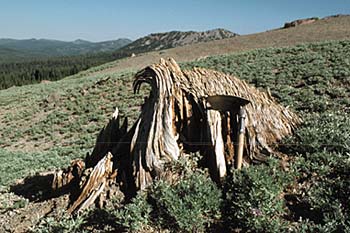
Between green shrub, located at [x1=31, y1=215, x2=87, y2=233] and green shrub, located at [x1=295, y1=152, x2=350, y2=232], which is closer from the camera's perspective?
green shrub, located at [x1=295, y1=152, x2=350, y2=232]

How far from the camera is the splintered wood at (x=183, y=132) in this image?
19.5ft

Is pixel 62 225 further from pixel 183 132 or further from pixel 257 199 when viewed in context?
pixel 257 199

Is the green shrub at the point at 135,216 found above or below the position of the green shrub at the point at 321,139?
below

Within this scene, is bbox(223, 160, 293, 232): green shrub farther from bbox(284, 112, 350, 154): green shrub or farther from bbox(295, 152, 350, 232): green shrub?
bbox(284, 112, 350, 154): green shrub

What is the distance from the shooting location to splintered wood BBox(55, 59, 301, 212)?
234 inches

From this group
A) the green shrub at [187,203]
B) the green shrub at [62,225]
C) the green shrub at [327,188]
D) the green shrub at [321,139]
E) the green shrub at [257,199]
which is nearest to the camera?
the green shrub at [327,188]

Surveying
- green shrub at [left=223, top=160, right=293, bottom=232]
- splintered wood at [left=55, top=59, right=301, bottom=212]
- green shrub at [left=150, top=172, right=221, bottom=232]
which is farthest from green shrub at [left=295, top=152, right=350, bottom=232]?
green shrub at [left=150, top=172, right=221, bottom=232]

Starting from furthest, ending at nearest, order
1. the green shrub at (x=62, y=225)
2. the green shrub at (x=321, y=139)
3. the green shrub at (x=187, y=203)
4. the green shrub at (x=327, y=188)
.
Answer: the green shrub at (x=321, y=139), the green shrub at (x=62, y=225), the green shrub at (x=187, y=203), the green shrub at (x=327, y=188)

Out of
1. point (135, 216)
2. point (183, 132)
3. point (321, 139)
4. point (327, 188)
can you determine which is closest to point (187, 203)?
point (135, 216)

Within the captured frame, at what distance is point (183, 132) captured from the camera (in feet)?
21.2

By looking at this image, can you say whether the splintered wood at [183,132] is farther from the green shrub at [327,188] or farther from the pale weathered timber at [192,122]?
the green shrub at [327,188]

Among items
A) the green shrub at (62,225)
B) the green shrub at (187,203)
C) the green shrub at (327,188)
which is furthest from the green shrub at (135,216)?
the green shrub at (327,188)

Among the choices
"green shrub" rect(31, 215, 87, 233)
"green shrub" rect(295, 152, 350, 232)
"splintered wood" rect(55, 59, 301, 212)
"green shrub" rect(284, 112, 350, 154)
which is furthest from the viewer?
"green shrub" rect(284, 112, 350, 154)

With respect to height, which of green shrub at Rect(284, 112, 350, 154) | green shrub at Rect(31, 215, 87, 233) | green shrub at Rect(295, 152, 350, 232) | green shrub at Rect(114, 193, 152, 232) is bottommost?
green shrub at Rect(31, 215, 87, 233)
